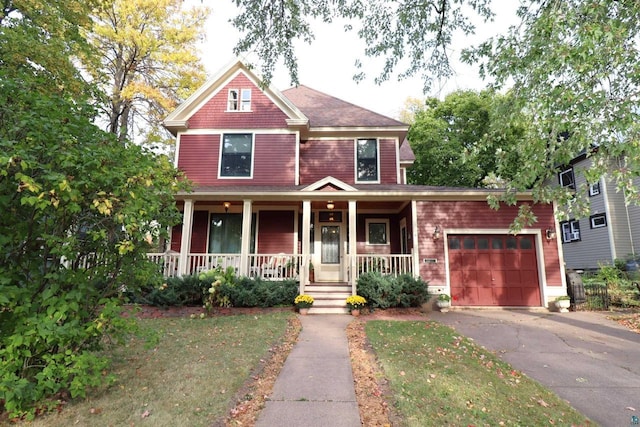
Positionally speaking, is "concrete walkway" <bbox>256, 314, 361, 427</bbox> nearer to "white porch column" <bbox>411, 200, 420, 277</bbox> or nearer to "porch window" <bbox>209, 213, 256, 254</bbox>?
"white porch column" <bbox>411, 200, 420, 277</bbox>

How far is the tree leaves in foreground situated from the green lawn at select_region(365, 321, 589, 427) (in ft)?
11.3

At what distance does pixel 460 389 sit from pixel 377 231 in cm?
834

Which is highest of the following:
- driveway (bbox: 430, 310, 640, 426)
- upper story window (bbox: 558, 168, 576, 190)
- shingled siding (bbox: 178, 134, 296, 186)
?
upper story window (bbox: 558, 168, 576, 190)

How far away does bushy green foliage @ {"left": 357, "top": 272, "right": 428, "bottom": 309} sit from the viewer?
29.8 feet

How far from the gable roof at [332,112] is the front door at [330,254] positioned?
13.5 ft

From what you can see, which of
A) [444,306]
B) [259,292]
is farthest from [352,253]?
[444,306]

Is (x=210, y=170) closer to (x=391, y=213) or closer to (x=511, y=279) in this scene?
(x=391, y=213)

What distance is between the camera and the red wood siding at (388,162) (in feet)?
40.4

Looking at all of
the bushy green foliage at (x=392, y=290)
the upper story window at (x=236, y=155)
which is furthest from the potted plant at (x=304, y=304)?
the upper story window at (x=236, y=155)

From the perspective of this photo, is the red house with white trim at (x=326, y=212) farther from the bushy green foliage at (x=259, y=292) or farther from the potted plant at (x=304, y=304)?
the potted plant at (x=304, y=304)

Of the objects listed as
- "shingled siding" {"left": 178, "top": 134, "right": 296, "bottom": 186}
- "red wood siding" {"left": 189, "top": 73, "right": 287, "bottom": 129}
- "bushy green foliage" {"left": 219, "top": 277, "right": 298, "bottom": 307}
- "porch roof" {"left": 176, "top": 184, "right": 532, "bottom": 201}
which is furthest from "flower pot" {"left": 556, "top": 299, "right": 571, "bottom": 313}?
"red wood siding" {"left": 189, "top": 73, "right": 287, "bottom": 129}

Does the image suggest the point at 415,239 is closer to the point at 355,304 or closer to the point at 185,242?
the point at 355,304

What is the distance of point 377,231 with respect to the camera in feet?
39.8

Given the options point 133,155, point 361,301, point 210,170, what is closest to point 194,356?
point 133,155
